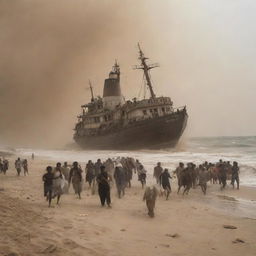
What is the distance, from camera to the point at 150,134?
50.0 m

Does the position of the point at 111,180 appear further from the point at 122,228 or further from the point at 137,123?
the point at 137,123

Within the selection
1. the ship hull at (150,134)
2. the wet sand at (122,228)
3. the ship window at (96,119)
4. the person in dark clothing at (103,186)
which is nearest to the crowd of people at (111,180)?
the person in dark clothing at (103,186)

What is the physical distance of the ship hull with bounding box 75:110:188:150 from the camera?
160ft

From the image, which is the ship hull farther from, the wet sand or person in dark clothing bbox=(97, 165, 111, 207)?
person in dark clothing bbox=(97, 165, 111, 207)

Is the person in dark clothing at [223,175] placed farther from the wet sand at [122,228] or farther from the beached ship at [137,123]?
the beached ship at [137,123]

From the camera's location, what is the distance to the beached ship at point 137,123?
162ft

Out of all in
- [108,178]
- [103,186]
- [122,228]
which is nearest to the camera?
[122,228]

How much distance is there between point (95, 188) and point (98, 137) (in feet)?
137

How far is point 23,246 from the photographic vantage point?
21.5 ft

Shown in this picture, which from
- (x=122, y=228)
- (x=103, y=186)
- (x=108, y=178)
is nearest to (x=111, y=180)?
(x=103, y=186)

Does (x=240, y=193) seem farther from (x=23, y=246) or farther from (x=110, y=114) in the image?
(x=110, y=114)

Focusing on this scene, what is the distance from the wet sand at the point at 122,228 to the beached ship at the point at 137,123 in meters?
36.1

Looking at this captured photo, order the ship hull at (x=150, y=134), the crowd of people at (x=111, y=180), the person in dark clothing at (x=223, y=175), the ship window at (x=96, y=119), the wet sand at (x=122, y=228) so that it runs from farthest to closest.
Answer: the ship window at (x=96, y=119), the ship hull at (x=150, y=134), the person in dark clothing at (x=223, y=175), the crowd of people at (x=111, y=180), the wet sand at (x=122, y=228)

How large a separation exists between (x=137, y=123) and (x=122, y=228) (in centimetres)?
4070
